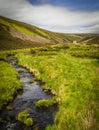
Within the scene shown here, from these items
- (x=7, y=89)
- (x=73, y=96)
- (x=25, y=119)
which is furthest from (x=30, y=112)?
(x=7, y=89)

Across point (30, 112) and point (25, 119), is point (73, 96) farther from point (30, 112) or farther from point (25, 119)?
point (25, 119)

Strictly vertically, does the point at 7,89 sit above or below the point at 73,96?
below

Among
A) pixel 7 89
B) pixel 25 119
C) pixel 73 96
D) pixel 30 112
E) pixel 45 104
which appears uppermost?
pixel 73 96

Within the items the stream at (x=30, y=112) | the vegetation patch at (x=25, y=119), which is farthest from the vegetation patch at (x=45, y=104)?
the vegetation patch at (x=25, y=119)

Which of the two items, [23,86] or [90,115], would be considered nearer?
[90,115]

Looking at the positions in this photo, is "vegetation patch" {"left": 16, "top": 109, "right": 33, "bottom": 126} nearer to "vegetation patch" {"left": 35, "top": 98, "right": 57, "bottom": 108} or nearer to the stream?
the stream

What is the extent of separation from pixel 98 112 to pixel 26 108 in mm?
7668

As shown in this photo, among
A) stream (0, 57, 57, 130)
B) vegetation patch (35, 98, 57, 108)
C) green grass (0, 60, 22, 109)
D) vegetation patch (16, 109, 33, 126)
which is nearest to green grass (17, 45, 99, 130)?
vegetation patch (35, 98, 57, 108)

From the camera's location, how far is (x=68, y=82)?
73.5ft

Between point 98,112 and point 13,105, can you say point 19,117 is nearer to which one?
point 13,105

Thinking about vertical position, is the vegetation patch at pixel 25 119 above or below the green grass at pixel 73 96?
below

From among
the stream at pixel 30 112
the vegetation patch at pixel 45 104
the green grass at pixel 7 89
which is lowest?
the stream at pixel 30 112

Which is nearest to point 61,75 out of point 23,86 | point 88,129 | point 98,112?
point 23,86

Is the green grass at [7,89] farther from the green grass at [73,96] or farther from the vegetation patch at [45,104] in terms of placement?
the green grass at [73,96]
